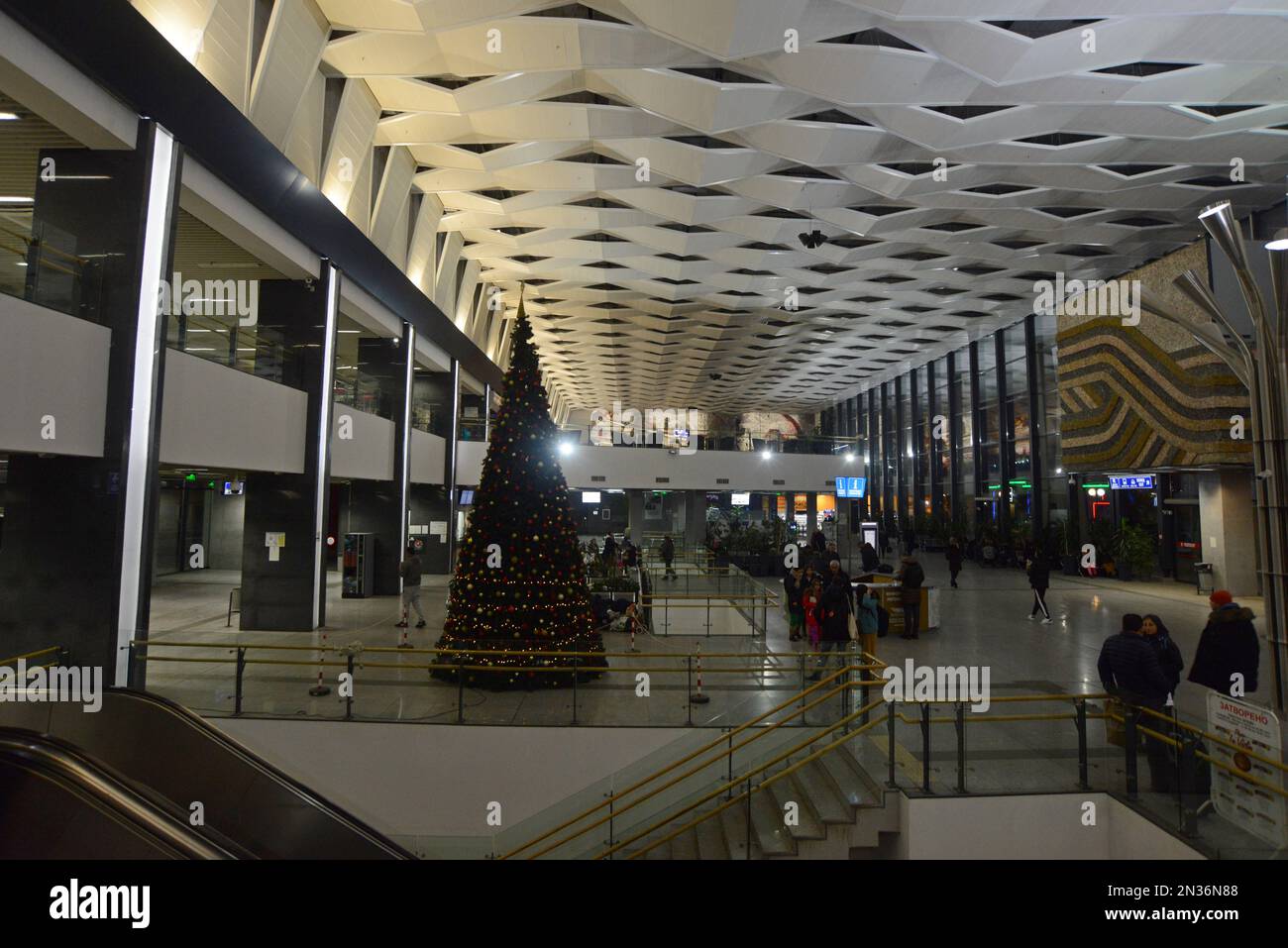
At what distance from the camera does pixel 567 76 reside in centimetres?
1101

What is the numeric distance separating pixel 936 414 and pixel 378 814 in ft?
103

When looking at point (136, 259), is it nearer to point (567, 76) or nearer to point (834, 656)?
point (567, 76)

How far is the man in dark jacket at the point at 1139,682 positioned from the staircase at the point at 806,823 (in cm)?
185

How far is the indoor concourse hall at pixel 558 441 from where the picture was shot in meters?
5.44

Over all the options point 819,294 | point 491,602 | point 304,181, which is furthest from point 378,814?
point 819,294

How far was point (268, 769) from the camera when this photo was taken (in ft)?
17.3

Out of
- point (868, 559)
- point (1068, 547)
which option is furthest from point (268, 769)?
point (1068, 547)

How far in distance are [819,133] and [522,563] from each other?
9.07m

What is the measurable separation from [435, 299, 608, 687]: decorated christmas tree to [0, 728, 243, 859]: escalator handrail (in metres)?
5.11

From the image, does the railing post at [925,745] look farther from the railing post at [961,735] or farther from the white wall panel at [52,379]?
the white wall panel at [52,379]

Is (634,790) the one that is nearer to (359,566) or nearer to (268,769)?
(268,769)

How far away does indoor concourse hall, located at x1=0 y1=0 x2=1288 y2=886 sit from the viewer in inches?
214

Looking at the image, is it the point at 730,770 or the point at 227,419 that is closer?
the point at 730,770

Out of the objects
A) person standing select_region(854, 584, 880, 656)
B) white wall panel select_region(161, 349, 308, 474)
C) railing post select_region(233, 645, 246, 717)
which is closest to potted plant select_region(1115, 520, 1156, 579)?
person standing select_region(854, 584, 880, 656)
